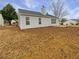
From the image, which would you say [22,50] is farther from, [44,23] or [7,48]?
[44,23]

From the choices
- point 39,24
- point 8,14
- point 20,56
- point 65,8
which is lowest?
point 20,56

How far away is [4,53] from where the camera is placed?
959 centimetres

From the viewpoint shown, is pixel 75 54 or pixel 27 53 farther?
pixel 27 53

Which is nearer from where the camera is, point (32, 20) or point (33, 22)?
point (32, 20)

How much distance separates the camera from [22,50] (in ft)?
31.3

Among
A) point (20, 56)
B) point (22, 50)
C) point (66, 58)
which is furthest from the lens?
point (22, 50)

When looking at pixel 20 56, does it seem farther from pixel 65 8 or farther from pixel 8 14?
pixel 65 8

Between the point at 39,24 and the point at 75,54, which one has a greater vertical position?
the point at 39,24

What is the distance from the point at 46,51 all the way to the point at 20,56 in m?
1.67

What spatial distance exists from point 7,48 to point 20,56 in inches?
81.5

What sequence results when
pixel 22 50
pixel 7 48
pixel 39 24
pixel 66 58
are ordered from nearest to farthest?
pixel 66 58
pixel 22 50
pixel 7 48
pixel 39 24

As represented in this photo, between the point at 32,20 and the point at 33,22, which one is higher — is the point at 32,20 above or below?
above

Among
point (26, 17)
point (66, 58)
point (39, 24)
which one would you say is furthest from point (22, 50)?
point (39, 24)

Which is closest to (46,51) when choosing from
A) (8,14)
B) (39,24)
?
(39,24)
